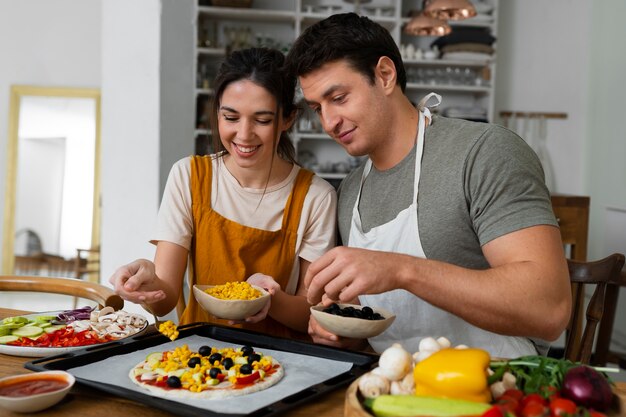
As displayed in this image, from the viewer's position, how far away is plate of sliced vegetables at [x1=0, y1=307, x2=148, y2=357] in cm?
141

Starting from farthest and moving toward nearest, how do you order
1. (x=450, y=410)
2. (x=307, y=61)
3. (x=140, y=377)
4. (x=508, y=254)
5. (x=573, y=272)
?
1. (x=573, y=272)
2. (x=307, y=61)
3. (x=508, y=254)
4. (x=140, y=377)
5. (x=450, y=410)

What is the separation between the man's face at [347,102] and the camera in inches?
68.9

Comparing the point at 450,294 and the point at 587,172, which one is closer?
the point at 450,294

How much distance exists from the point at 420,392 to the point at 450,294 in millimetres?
460

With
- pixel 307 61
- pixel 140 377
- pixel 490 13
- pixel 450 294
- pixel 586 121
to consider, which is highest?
pixel 490 13

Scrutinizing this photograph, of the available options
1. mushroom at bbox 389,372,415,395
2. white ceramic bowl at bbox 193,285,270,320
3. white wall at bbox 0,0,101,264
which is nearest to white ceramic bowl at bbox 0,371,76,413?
white ceramic bowl at bbox 193,285,270,320

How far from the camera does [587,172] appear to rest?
236 inches

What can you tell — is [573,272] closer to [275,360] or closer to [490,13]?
[275,360]

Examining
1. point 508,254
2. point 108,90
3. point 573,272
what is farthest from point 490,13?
point 508,254

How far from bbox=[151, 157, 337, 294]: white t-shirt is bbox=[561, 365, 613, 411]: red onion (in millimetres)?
1112

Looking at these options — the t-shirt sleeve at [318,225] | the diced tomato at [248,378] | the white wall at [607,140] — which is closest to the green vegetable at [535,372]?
the diced tomato at [248,378]

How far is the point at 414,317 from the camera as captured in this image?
1.75 metres

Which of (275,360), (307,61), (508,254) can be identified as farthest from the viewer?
(307,61)

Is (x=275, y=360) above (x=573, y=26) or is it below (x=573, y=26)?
below
